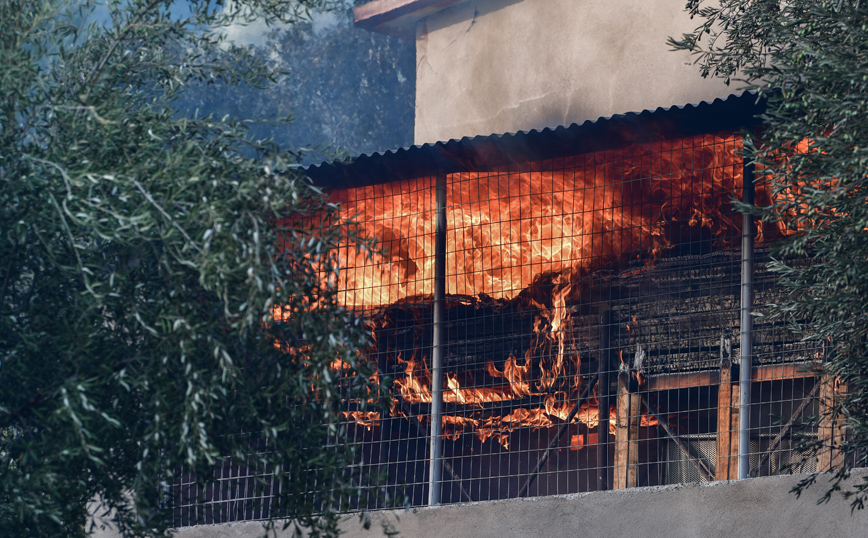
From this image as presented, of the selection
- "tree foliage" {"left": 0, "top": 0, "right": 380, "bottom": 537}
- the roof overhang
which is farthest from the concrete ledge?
the roof overhang

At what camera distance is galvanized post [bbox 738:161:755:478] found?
8.66m

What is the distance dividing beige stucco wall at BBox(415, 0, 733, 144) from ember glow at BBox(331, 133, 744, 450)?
3.16 meters

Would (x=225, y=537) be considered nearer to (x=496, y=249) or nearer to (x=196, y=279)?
(x=496, y=249)

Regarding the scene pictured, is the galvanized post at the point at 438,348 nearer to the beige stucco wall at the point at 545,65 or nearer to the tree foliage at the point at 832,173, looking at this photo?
the tree foliage at the point at 832,173

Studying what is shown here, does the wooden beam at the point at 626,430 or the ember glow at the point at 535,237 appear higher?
the ember glow at the point at 535,237

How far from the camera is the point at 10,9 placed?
6.73m

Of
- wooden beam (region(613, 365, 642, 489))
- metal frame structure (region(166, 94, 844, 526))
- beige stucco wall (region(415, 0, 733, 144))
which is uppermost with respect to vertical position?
beige stucco wall (region(415, 0, 733, 144))

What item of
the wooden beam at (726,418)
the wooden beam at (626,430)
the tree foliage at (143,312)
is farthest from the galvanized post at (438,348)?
the tree foliage at (143,312)

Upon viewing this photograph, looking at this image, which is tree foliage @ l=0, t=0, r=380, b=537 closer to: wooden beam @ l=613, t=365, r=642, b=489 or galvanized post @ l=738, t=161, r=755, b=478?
galvanized post @ l=738, t=161, r=755, b=478

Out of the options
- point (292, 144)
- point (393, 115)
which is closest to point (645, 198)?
point (393, 115)

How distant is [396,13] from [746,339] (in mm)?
10218

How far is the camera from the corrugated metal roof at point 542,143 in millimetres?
8812

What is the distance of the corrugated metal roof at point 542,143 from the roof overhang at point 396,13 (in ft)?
22.1

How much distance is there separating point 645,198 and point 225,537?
6.00 meters
